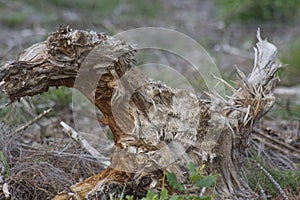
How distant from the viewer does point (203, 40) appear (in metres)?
4.92

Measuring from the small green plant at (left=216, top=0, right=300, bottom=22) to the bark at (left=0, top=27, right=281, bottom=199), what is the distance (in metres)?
3.51

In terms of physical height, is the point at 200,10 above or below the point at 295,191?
above

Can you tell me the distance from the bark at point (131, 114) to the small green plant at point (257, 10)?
3.51 metres

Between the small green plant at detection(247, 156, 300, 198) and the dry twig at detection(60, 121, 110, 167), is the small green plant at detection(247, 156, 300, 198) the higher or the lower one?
the lower one

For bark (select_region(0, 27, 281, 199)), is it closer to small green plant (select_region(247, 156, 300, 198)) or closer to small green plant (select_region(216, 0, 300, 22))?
small green plant (select_region(247, 156, 300, 198))

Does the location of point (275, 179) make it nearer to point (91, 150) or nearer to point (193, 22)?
point (91, 150)

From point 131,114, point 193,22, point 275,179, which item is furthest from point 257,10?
point 131,114

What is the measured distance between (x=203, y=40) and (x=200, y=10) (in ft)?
6.93

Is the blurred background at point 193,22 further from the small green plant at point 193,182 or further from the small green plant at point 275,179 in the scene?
the small green plant at point 193,182

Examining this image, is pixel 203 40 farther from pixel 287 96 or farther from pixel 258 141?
pixel 258 141

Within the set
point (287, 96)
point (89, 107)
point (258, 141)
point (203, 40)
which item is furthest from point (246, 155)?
point (203, 40)

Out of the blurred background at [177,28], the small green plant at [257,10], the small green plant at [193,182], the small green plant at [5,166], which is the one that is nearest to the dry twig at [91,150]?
the blurred background at [177,28]

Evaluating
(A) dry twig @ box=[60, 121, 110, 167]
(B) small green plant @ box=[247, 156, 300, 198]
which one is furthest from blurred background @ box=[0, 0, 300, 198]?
(B) small green plant @ box=[247, 156, 300, 198]

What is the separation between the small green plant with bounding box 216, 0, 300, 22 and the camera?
4902 millimetres
